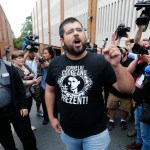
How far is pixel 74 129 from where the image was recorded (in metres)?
1.74

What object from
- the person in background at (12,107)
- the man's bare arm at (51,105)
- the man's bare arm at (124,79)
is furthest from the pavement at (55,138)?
the man's bare arm at (124,79)

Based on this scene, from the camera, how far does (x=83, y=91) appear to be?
1.66 m

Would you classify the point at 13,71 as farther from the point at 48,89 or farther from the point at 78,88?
the point at 78,88

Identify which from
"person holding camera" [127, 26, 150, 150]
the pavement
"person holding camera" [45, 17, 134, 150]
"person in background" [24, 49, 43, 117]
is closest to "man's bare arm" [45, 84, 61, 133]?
"person holding camera" [45, 17, 134, 150]

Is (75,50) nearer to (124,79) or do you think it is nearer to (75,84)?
(75,84)

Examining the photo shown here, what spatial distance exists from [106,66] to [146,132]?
1.18 meters

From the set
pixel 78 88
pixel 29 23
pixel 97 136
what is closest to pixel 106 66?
pixel 78 88

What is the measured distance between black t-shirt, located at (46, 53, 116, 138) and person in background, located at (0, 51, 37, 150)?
85cm

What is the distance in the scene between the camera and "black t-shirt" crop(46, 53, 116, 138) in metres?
1.64

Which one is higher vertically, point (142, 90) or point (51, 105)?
point (142, 90)

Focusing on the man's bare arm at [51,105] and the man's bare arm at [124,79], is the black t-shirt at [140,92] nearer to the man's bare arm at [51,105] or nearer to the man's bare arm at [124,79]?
the man's bare arm at [124,79]

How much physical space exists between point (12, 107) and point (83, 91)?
1214mm

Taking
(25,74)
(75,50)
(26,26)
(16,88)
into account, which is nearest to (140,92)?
(75,50)

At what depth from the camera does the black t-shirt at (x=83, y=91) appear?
1639 millimetres
